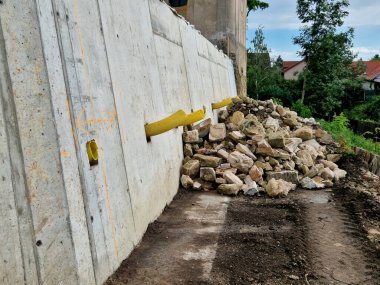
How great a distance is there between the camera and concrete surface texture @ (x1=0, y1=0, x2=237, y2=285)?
159 cm

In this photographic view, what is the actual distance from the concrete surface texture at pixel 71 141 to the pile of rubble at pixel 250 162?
141 centimetres

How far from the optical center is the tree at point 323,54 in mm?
25156

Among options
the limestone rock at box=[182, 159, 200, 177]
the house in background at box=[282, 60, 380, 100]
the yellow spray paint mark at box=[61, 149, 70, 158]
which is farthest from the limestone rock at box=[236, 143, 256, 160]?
the house in background at box=[282, 60, 380, 100]

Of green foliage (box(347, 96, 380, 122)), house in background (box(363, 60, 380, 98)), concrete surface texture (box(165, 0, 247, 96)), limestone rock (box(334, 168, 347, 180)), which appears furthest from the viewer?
house in background (box(363, 60, 380, 98))

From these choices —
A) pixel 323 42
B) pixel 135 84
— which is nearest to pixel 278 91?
pixel 323 42

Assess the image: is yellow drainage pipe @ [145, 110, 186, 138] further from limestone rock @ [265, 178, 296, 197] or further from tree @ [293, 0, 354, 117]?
tree @ [293, 0, 354, 117]

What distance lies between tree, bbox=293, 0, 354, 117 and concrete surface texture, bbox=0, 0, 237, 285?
79.1 ft

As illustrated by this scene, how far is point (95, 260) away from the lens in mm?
2021

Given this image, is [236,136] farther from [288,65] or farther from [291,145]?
[288,65]

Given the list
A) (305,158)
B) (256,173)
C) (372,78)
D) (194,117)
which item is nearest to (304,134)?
(305,158)

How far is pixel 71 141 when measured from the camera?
193 cm

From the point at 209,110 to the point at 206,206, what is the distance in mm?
3443

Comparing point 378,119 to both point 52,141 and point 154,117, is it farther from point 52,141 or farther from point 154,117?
point 52,141

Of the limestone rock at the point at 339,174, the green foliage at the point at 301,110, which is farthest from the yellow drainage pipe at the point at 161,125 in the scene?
the green foliage at the point at 301,110
